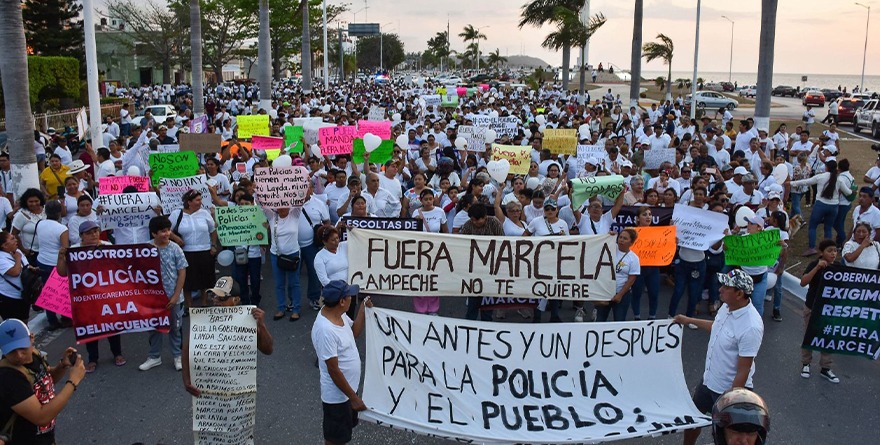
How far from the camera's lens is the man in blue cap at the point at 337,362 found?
4.92 m

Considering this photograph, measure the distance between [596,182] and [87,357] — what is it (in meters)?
6.50

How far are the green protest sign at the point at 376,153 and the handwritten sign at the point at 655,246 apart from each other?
243 inches

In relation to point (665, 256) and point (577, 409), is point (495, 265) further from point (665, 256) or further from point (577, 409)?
point (665, 256)

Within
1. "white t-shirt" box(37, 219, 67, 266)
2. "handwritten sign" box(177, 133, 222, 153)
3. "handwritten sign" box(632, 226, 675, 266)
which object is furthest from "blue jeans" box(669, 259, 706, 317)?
"handwritten sign" box(177, 133, 222, 153)

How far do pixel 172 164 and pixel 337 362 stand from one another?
8.23m

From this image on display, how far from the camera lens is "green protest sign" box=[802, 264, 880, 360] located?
7289 millimetres

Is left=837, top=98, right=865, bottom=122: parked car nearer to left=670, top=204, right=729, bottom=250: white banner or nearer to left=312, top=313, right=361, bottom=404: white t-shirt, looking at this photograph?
left=670, top=204, right=729, bottom=250: white banner

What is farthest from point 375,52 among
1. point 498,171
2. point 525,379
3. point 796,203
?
point 525,379

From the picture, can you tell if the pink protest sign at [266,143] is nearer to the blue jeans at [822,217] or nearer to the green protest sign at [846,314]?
the blue jeans at [822,217]

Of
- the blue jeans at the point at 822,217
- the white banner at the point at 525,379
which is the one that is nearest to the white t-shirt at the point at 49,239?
the white banner at the point at 525,379

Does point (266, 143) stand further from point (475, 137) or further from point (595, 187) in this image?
point (595, 187)

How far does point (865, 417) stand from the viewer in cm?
661

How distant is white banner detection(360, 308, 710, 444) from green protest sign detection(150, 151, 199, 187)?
24.4ft

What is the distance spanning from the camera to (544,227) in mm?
8594
